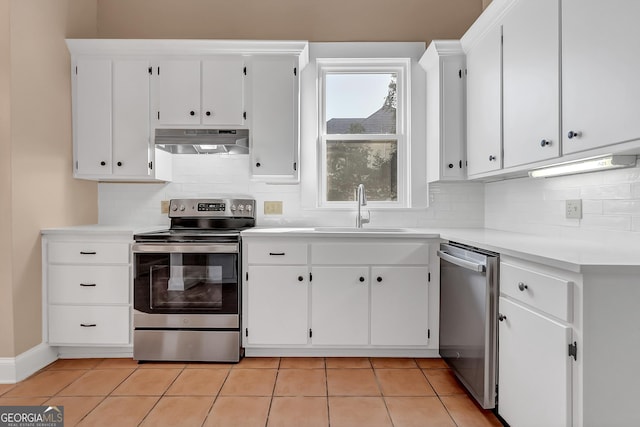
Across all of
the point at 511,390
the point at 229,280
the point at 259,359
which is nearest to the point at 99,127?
the point at 229,280

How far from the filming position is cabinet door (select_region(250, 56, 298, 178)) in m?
2.96

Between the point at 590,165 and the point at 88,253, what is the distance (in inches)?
122

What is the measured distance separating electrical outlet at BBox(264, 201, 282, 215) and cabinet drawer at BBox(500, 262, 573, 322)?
6.30ft

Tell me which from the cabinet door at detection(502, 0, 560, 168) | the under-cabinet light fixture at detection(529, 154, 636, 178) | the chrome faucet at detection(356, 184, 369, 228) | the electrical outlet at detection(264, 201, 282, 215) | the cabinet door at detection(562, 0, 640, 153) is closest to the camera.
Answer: the cabinet door at detection(562, 0, 640, 153)

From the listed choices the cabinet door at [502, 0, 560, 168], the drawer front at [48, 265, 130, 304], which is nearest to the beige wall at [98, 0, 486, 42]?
the cabinet door at [502, 0, 560, 168]

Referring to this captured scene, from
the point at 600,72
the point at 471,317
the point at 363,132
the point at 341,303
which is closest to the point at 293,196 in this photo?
the point at 363,132

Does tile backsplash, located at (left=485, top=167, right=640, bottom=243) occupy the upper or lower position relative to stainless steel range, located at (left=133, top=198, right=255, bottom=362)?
upper

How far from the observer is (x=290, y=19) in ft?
10.8

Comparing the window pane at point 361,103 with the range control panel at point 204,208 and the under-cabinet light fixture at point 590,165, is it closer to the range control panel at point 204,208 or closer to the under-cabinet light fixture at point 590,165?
the range control panel at point 204,208

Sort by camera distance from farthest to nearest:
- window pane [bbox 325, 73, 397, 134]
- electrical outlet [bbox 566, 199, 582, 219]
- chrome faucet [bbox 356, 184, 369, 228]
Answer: window pane [bbox 325, 73, 397, 134] → chrome faucet [bbox 356, 184, 369, 228] → electrical outlet [bbox 566, 199, 582, 219]

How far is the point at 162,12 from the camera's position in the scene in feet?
10.9

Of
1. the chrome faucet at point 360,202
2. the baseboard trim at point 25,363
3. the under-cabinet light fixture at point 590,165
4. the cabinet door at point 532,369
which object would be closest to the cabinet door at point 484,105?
the under-cabinet light fixture at point 590,165

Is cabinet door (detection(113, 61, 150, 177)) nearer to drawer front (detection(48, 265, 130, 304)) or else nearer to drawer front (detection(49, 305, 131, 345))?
drawer front (detection(48, 265, 130, 304))

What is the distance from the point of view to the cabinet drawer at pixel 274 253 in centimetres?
265
